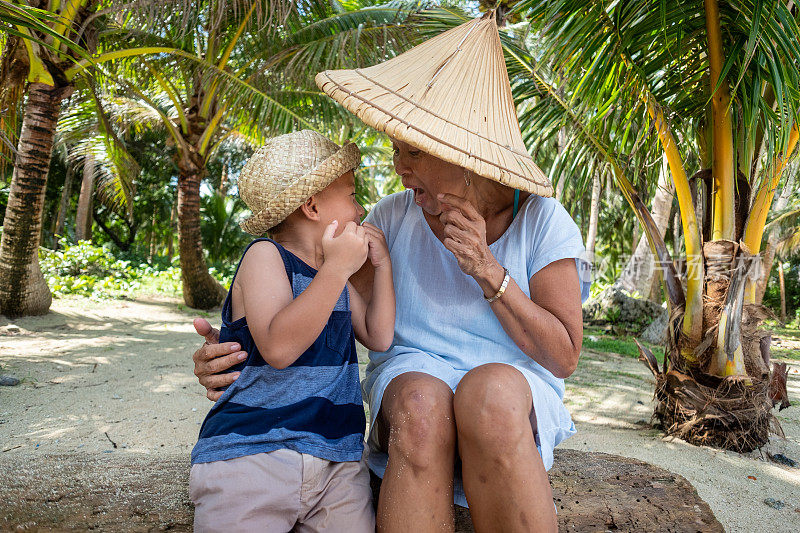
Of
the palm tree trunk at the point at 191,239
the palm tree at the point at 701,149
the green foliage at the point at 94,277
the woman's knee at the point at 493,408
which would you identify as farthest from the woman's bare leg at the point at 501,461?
the green foliage at the point at 94,277

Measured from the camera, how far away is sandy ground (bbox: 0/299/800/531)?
122 inches

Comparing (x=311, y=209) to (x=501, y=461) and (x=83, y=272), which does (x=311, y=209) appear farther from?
(x=83, y=272)

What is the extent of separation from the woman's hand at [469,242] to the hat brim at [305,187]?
340mm

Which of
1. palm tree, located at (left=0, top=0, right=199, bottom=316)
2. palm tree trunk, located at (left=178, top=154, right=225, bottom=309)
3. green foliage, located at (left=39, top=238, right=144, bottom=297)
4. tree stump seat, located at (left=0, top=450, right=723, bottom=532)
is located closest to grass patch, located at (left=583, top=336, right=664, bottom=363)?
palm tree trunk, located at (left=178, top=154, right=225, bottom=309)

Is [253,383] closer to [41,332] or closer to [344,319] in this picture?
[344,319]

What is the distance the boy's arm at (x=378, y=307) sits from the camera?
1.70 m

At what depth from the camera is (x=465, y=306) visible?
1743 mm

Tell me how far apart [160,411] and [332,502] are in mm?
2793

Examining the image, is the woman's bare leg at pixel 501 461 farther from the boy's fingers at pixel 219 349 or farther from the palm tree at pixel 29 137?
the palm tree at pixel 29 137

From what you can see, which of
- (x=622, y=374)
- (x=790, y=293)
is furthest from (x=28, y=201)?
(x=790, y=293)

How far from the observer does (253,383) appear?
155cm

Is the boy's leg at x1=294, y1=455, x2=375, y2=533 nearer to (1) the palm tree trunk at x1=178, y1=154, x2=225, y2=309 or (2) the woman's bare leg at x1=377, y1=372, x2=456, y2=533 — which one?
(2) the woman's bare leg at x1=377, y1=372, x2=456, y2=533

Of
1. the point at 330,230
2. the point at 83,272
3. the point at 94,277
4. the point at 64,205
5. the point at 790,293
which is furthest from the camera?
the point at 790,293

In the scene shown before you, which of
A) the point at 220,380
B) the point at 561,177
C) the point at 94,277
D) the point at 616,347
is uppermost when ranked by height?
the point at 561,177
